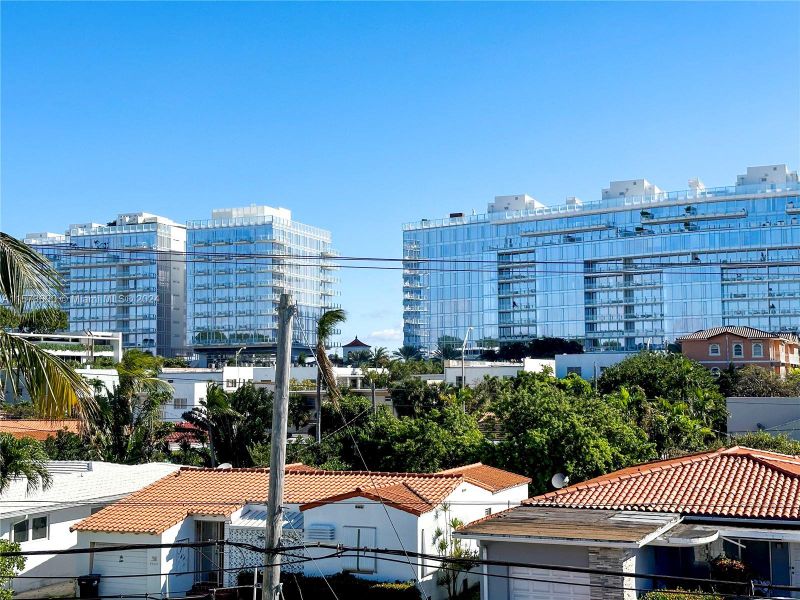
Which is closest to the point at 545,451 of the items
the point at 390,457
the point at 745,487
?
the point at 390,457

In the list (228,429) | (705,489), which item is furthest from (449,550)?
(228,429)

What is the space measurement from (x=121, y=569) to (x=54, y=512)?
3.45 meters

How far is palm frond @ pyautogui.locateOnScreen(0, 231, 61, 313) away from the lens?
12.7 metres

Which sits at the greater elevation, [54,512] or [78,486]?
[78,486]

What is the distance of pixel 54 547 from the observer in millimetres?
28078

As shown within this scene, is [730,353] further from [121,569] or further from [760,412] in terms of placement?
[121,569]

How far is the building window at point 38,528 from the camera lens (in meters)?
27.4

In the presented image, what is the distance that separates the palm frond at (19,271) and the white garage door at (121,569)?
14.7 meters

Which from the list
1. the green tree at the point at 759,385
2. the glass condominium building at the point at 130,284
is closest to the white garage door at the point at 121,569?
the green tree at the point at 759,385

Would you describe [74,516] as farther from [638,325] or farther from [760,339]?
[638,325]

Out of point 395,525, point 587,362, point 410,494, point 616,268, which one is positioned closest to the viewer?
point 395,525

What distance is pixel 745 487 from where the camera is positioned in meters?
21.9

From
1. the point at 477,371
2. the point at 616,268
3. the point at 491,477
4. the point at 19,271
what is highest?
the point at 616,268

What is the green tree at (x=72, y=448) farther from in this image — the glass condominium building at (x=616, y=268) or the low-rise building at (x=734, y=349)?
the glass condominium building at (x=616, y=268)
